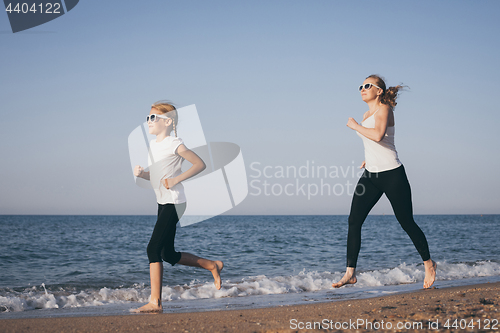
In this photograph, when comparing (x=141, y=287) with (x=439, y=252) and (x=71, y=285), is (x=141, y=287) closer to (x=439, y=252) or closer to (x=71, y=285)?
(x=71, y=285)

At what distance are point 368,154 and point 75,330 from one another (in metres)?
2.92


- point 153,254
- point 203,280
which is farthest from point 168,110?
point 203,280

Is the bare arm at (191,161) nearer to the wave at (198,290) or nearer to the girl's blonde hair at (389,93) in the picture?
the girl's blonde hair at (389,93)

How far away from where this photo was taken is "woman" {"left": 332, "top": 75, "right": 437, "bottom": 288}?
3.64m

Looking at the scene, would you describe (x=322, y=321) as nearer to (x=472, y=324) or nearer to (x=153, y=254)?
(x=472, y=324)

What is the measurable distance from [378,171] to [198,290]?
3813mm

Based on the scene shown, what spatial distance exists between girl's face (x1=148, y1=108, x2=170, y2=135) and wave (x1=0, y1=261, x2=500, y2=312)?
2.98 m

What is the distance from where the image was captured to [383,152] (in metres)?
3.69

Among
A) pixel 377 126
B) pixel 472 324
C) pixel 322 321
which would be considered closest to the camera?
pixel 472 324

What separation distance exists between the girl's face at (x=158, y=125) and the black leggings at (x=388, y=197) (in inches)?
78.1

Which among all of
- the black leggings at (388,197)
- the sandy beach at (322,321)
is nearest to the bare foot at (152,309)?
the sandy beach at (322,321)

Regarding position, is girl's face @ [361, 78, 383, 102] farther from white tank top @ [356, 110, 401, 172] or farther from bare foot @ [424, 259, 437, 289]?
bare foot @ [424, 259, 437, 289]

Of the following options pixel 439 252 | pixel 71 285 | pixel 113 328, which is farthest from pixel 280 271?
pixel 439 252

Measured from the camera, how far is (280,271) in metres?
8.51
